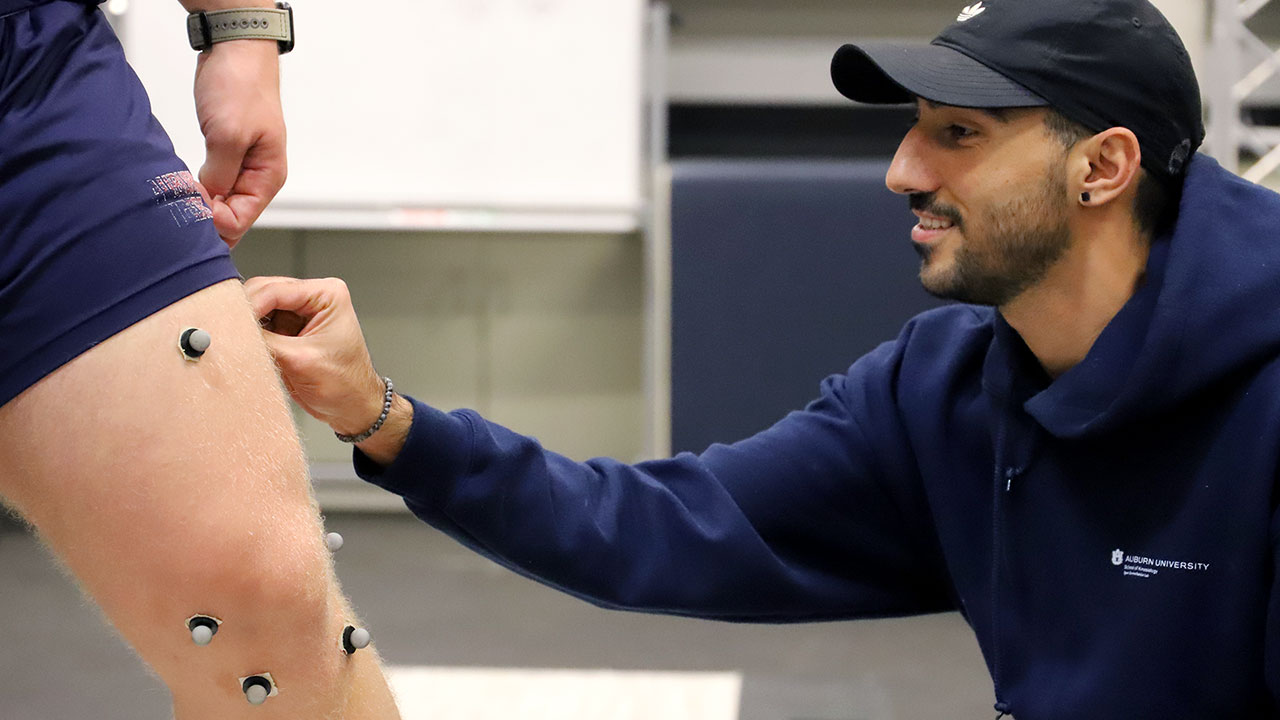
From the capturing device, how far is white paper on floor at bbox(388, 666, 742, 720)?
7.21ft

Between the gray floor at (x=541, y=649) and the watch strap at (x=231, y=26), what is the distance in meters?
1.51

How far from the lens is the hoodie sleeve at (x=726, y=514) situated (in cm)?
122

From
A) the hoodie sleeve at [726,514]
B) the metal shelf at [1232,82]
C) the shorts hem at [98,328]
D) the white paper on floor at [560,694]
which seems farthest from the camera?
the metal shelf at [1232,82]

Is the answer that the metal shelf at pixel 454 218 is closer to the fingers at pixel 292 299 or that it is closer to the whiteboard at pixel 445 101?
the whiteboard at pixel 445 101

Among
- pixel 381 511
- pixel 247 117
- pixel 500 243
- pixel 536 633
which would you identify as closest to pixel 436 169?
pixel 500 243

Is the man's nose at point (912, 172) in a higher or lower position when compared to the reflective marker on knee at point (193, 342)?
higher

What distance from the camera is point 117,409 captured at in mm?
778

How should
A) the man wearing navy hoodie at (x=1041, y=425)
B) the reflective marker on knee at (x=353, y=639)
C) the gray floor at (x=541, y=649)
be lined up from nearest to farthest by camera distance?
the reflective marker on knee at (x=353, y=639), the man wearing navy hoodie at (x=1041, y=425), the gray floor at (x=541, y=649)

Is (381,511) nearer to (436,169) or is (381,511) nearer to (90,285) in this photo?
(436,169)

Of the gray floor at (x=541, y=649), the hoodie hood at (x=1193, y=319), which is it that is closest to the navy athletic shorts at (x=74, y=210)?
the hoodie hood at (x=1193, y=319)

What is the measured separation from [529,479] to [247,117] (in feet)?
1.38

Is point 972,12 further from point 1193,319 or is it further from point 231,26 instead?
point 231,26

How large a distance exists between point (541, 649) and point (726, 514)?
1.36 meters

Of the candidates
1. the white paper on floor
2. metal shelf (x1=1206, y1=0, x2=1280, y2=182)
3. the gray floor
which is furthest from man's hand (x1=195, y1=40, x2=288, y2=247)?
metal shelf (x1=1206, y1=0, x2=1280, y2=182)
